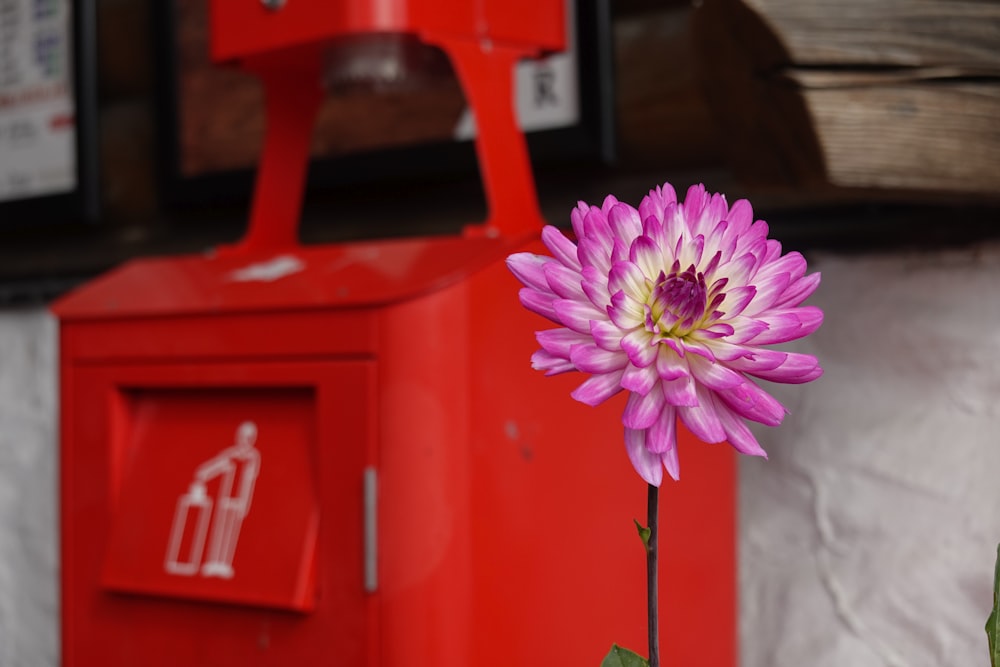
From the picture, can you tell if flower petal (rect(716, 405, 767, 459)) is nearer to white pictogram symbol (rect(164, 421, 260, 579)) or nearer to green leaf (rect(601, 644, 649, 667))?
green leaf (rect(601, 644, 649, 667))

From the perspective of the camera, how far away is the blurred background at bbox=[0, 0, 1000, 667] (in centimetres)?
88

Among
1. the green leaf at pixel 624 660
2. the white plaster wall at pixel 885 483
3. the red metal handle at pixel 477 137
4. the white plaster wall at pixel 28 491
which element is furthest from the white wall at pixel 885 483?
the white plaster wall at pixel 28 491

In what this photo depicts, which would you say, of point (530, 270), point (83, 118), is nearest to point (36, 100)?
point (83, 118)

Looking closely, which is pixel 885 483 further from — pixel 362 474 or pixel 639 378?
pixel 639 378

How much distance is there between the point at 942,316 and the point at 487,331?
486 mm

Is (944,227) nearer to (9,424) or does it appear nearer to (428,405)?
(428,405)

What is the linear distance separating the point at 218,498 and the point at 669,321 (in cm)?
63

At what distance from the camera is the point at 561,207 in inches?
58.9

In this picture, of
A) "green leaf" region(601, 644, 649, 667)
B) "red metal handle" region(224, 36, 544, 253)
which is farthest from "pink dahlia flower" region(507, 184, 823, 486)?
"red metal handle" region(224, 36, 544, 253)

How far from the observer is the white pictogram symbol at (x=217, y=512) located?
1.04 metres

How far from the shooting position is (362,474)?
0.96 meters

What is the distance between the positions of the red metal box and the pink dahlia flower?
1.38 ft

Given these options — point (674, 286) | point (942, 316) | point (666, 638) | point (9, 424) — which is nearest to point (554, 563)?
point (666, 638)

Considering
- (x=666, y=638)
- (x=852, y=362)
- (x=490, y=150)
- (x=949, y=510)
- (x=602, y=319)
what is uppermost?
(x=490, y=150)
